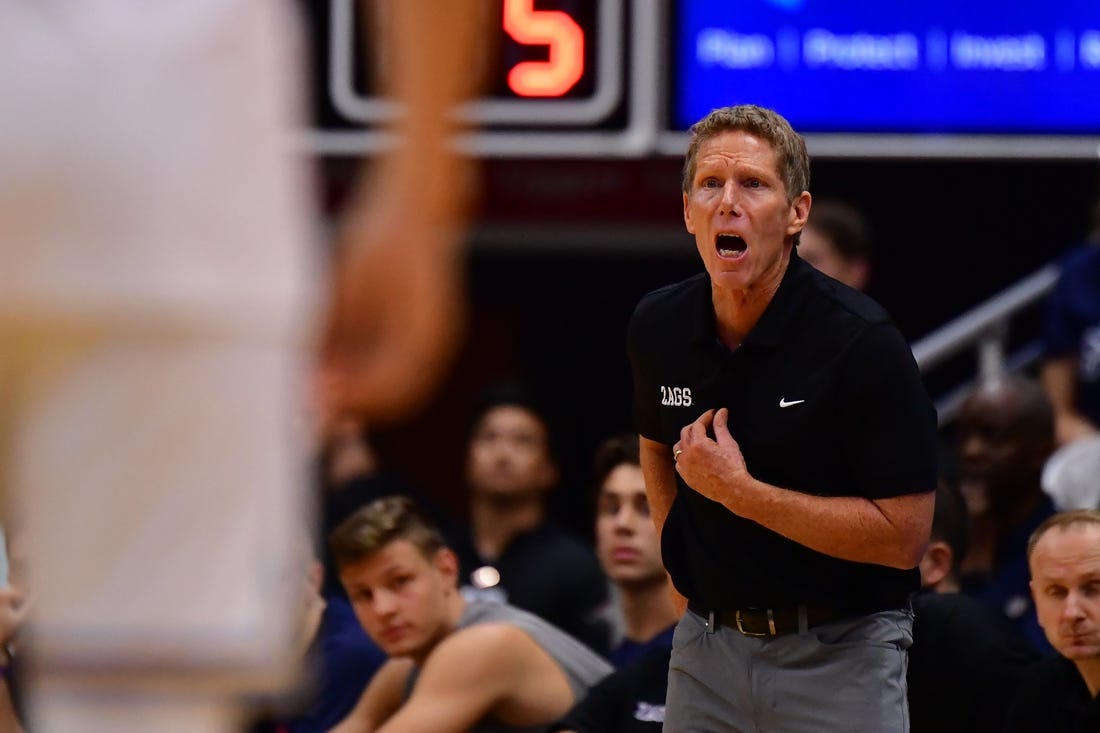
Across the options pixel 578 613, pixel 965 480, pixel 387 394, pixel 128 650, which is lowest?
pixel 578 613

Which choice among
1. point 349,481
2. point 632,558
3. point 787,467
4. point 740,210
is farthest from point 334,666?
point 740,210

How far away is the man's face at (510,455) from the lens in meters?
6.41

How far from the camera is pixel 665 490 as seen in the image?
3.61 m

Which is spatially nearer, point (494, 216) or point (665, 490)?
point (665, 490)

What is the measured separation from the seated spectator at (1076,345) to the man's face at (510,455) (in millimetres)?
1667

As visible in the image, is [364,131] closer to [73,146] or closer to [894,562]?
[894,562]

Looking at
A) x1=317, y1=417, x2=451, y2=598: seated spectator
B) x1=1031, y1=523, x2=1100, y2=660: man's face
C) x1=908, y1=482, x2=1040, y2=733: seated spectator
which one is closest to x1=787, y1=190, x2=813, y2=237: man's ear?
x1=908, y1=482, x2=1040, y2=733: seated spectator

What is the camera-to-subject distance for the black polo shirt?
10.5ft

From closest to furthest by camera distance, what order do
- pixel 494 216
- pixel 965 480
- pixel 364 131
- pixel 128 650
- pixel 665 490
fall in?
1. pixel 128 650
2. pixel 665 490
3. pixel 965 480
4. pixel 364 131
5. pixel 494 216

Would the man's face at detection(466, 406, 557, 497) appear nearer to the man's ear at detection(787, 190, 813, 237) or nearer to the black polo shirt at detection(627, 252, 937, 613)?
the black polo shirt at detection(627, 252, 937, 613)

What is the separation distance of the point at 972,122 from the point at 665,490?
115 inches

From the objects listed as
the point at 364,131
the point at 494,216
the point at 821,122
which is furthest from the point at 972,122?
the point at 494,216

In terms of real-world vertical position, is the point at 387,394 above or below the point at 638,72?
below

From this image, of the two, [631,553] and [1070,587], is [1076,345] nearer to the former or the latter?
[631,553]
